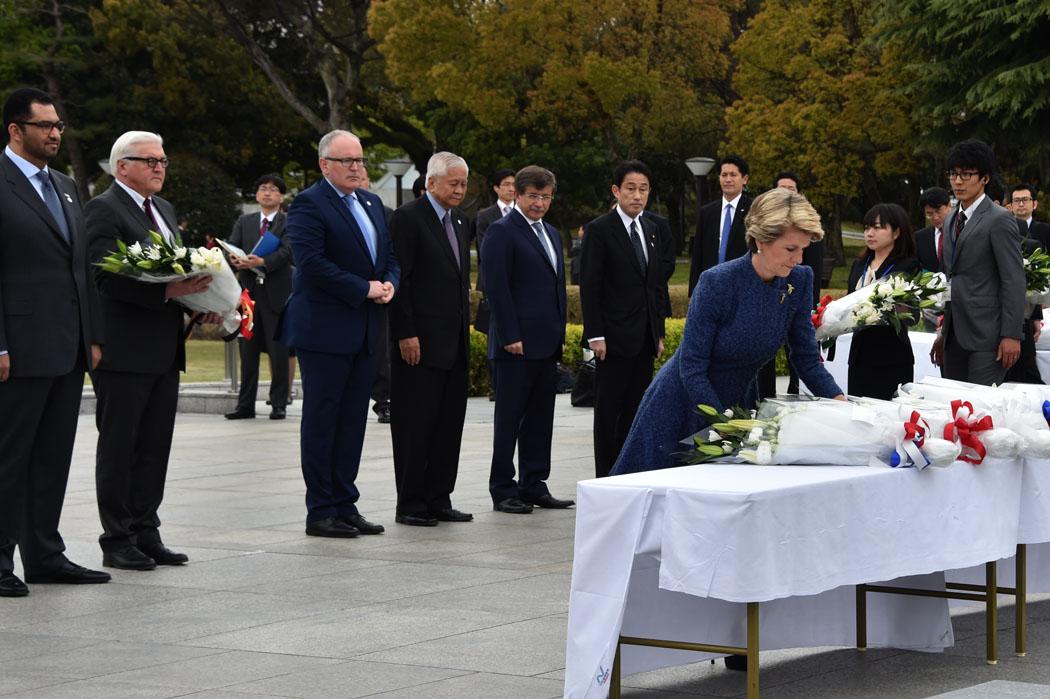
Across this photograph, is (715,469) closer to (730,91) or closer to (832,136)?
(832,136)

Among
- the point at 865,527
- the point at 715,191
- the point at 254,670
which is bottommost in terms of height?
the point at 254,670

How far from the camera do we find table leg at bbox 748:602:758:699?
496cm

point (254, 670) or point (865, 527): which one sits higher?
point (865, 527)

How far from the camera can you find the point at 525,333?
9930 mm

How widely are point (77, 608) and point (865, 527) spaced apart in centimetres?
353

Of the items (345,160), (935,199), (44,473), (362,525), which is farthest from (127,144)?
(935,199)

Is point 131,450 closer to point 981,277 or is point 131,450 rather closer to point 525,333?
point 525,333

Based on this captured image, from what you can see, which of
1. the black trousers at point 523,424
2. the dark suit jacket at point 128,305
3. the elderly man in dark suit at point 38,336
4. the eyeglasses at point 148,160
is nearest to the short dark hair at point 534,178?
the black trousers at point 523,424

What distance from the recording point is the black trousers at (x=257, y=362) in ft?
51.4

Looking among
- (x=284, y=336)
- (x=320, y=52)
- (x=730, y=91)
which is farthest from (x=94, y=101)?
(x=284, y=336)

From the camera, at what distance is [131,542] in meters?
8.09

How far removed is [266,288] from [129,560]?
781 centimetres

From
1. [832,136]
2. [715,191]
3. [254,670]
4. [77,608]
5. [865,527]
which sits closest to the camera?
[865,527]

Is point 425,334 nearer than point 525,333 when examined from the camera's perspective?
Yes
